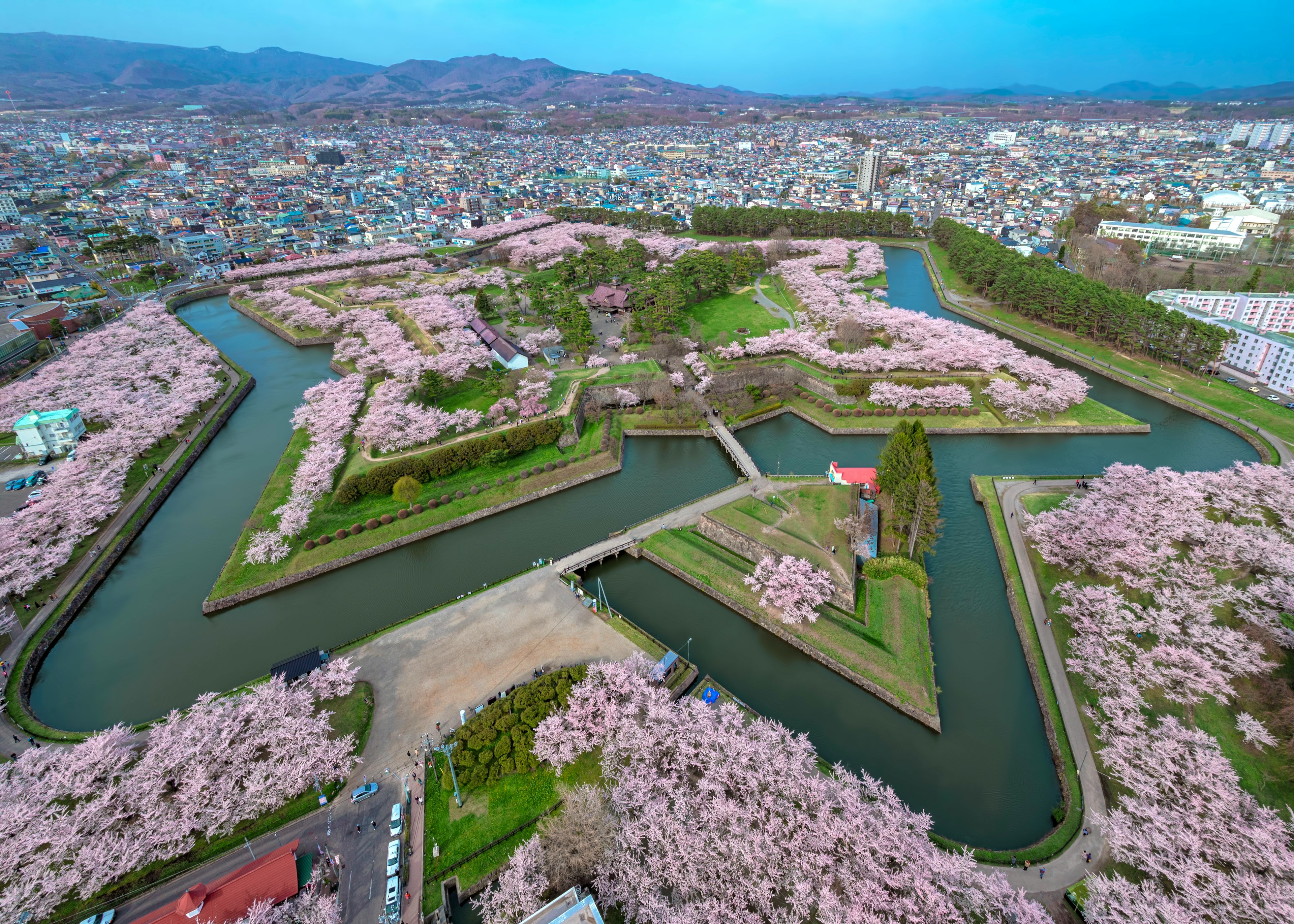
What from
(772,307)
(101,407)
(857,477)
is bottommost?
(101,407)

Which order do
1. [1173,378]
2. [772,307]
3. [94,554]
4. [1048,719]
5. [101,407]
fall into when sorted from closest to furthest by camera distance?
1. [1048,719]
2. [94,554]
3. [101,407]
4. [1173,378]
5. [772,307]

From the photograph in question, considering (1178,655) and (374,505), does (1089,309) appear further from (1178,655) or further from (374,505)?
(374,505)

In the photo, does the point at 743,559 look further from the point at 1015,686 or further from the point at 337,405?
the point at 337,405

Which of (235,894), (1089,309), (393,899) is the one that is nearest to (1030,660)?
(393,899)

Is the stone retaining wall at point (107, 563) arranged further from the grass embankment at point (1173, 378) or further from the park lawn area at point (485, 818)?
the grass embankment at point (1173, 378)

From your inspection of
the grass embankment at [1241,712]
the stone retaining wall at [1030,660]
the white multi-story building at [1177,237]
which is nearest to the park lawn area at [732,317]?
the stone retaining wall at [1030,660]

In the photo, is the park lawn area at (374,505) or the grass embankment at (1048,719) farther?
the park lawn area at (374,505)

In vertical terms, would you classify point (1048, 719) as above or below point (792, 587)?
below

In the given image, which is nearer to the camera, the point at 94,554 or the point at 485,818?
the point at 485,818
